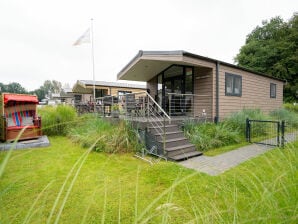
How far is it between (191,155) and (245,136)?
360 centimetres

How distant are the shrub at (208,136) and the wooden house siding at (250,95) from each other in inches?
63.6

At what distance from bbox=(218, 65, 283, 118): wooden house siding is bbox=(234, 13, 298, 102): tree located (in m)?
8.86

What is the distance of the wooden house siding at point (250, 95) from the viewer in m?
8.08

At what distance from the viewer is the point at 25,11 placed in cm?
936

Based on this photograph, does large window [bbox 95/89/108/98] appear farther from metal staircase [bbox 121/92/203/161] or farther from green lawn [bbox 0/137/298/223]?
green lawn [bbox 0/137/298/223]

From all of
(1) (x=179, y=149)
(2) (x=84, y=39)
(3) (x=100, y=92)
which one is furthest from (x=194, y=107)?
(3) (x=100, y=92)

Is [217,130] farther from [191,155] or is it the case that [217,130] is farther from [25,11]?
[25,11]

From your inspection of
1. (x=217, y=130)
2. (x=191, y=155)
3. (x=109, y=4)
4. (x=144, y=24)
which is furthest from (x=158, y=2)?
(x=191, y=155)

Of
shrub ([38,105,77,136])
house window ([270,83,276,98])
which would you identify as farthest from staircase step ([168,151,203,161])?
house window ([270,83,276,98])

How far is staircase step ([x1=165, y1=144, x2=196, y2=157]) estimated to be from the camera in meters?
4.90

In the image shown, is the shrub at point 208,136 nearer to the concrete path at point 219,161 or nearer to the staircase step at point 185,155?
the staircase step at point 185,155

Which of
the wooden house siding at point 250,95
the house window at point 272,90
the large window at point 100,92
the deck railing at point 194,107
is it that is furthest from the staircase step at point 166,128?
the large window at point 100,92

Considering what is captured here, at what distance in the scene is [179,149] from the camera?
200 inches

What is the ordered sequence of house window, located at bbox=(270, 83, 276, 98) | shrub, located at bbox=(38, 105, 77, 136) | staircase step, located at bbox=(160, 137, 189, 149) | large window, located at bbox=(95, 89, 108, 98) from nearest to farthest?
staircase step, located at bbox=(160, 137, 189, 149), shrub, located at bbox=(38, 105, 77, 136), house window, located at bbox=(270, 83, 276, 98), large window, located at bbox=(95, 89, 108, 98)
